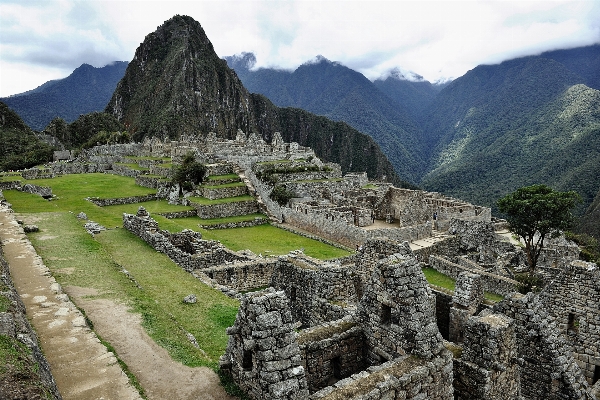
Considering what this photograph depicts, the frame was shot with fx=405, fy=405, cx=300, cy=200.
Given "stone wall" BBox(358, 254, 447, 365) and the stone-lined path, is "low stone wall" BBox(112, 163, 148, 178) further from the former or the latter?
→ "stone wall" BBox(358, 254, 447, 365)

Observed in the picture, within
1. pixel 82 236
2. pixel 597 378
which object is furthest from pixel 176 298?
pixel 597 378

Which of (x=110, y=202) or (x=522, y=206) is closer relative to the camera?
(x=522, y=206)

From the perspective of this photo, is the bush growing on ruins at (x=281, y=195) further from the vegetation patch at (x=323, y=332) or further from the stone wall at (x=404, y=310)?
the stone wall at (x=404, y=310)

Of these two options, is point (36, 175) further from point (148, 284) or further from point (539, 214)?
point (539, 214)

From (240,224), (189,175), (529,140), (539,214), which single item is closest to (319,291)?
(539,214)

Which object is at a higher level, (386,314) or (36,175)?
(36,175)

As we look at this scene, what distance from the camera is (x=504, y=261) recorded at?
2481cm

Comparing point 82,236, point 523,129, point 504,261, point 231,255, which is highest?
point 523,129

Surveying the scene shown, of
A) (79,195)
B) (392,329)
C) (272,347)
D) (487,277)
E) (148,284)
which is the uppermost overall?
(79,195)

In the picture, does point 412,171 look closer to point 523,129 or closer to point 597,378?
point 523,129

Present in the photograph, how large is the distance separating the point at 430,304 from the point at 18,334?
240 inches

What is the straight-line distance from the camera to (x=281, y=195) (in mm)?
34000

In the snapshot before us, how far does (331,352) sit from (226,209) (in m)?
27.7

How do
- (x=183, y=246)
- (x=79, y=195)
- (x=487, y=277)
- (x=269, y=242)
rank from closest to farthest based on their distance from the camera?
(x=183, y=246)
(x=487, y=277)
(x=269, y=242)
(x=79, y=195)
